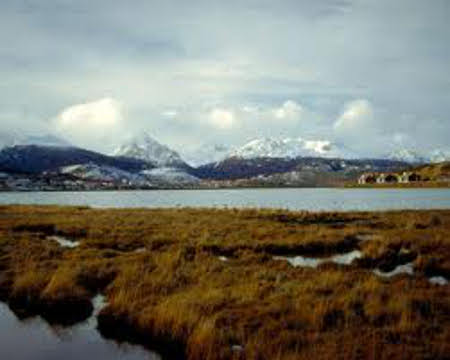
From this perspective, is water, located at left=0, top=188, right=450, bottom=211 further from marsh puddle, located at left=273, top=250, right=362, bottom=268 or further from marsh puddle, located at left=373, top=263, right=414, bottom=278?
marsh puddle, located at left=373, top=263, right=414, bottom=278

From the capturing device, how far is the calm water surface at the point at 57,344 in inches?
430

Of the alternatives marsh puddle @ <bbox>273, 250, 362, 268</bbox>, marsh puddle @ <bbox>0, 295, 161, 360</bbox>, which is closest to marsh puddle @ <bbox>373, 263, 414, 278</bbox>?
marsh puddle @ <bbox>273, 250, 362, 268</bbox>

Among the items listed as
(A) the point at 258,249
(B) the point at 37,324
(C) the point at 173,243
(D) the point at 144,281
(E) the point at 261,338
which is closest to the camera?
(E) the point at 261,338

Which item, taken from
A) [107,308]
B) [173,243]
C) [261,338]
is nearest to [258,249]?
[173,243]

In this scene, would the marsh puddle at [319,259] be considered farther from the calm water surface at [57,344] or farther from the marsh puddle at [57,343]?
the calm water surface at [57,344]

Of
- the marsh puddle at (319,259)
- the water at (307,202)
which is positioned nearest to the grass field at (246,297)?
the marsh puddle at (319,259)

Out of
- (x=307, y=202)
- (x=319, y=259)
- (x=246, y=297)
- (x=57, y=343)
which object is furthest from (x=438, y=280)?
(x=307, y=202)

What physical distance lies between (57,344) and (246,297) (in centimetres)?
550

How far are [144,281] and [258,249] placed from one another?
10.8m

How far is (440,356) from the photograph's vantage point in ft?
31.0

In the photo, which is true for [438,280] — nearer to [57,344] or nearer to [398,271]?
[398,271]

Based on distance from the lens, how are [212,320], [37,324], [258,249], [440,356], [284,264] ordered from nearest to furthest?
1. [440,356]
2. [212,320]
3. [37,324]
4. [284,264]
5. [258,249]

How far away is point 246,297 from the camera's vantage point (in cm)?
1370

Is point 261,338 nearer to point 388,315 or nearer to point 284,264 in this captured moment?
point 388,315
